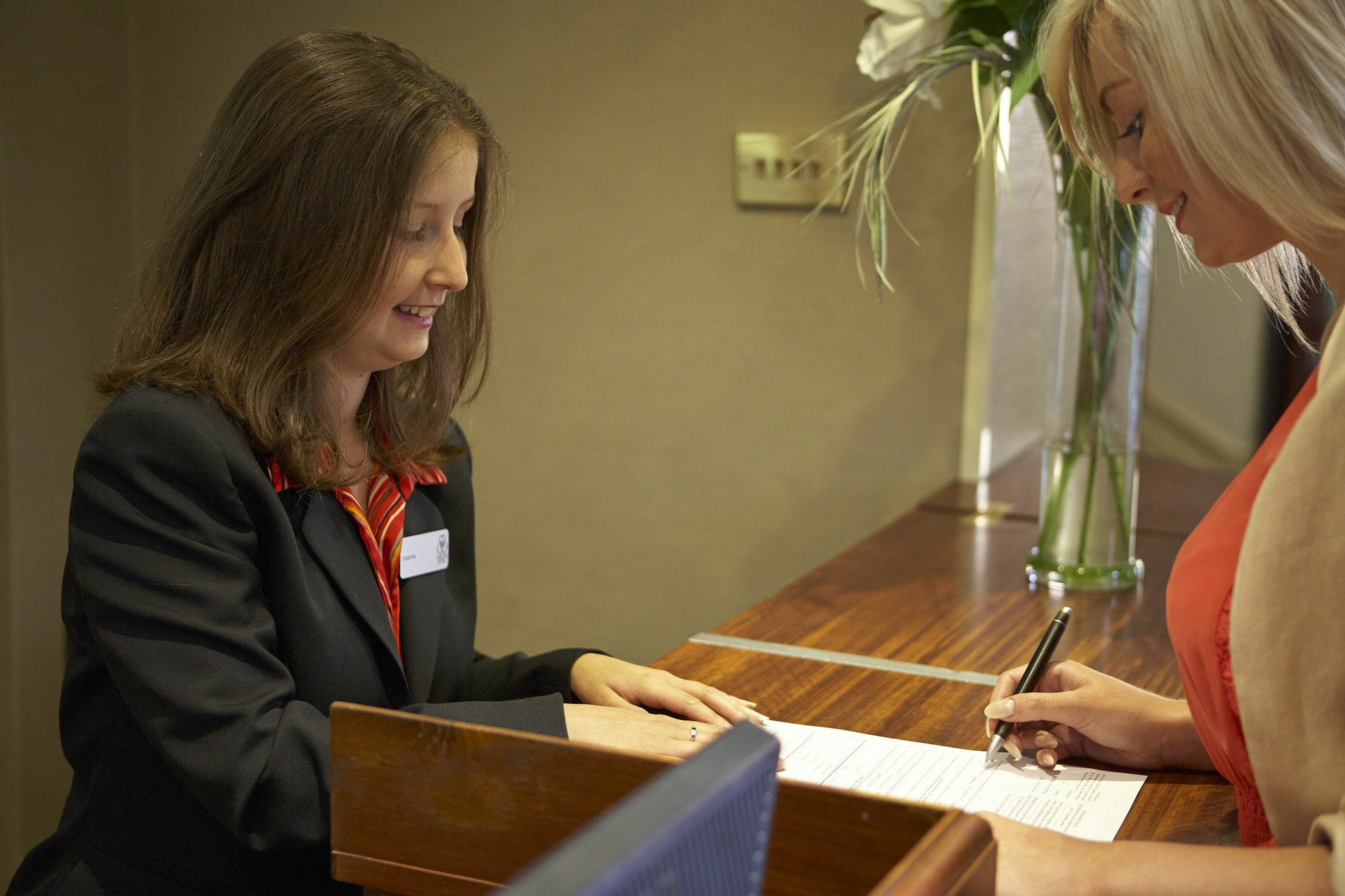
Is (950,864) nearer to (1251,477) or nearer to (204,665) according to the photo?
(1251,477)

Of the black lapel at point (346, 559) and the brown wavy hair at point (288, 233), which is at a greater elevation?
the brown wavy hair at point (288, 233)

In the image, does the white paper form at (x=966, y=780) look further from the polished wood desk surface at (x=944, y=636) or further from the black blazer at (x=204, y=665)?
the black blazer at (x=204, y=665)

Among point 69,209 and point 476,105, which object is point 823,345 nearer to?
point 476,105

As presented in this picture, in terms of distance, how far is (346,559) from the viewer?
1.23 metres

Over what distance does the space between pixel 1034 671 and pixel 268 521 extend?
0.70 meters

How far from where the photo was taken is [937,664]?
1391mm

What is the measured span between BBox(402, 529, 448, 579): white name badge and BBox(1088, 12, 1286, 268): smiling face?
78 cm

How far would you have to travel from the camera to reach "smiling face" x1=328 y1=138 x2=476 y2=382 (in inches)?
47.8

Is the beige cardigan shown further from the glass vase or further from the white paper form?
the glass vase

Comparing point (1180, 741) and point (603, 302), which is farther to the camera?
point (603, 302)

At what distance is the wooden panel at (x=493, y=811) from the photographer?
70cm

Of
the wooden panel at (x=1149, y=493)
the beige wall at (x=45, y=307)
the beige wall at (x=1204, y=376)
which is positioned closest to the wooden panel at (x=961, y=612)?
the wooden panel at (x=1149, y=493)

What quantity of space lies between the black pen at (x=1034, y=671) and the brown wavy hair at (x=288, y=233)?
0.67 metres

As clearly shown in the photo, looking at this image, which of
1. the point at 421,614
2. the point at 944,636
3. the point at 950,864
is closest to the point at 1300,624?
the point at 950,864
